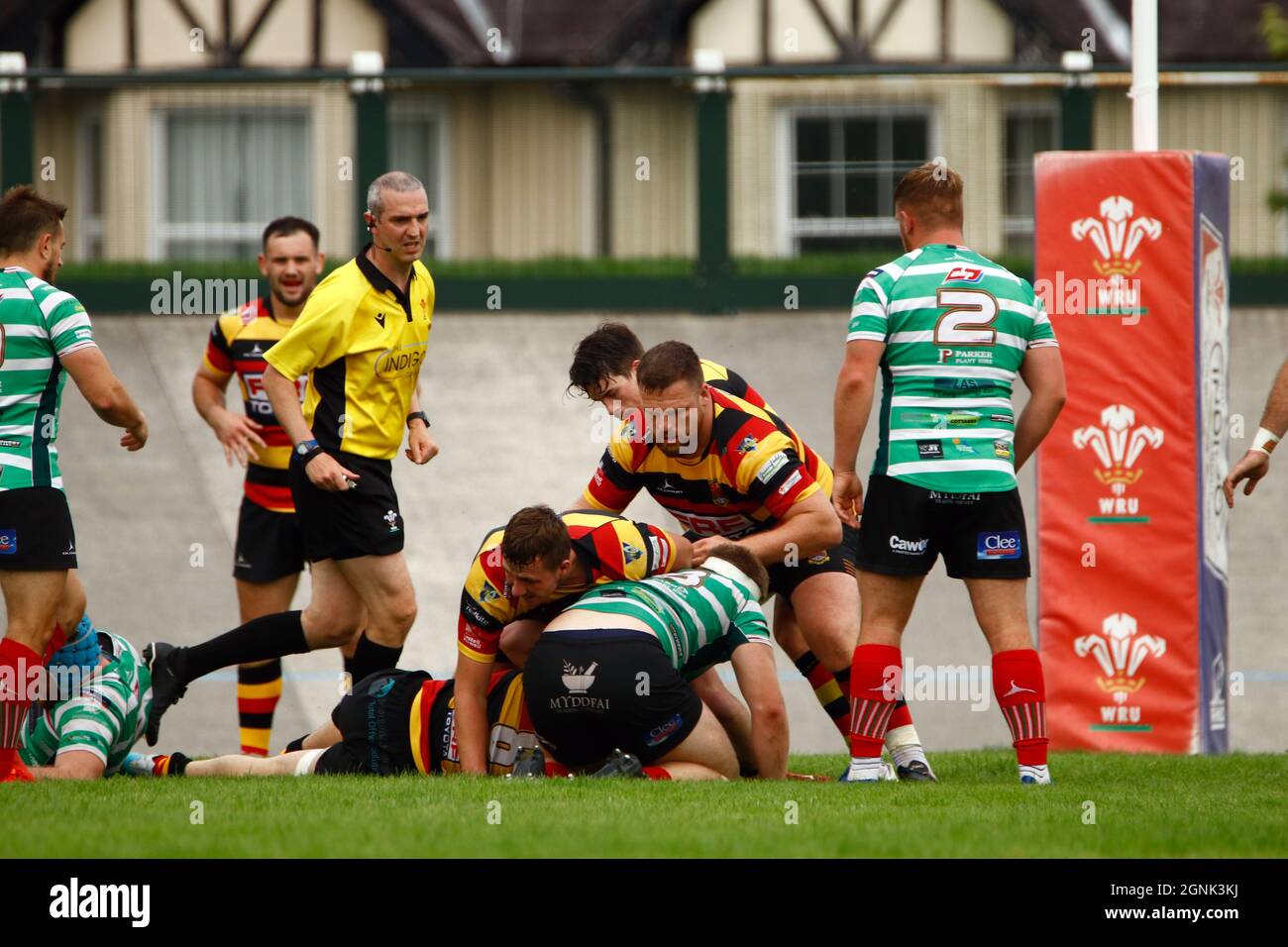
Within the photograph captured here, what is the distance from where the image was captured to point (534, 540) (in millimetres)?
5855

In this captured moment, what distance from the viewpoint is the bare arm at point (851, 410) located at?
6.00 metres

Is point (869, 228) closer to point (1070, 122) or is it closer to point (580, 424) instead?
point (1070, 122)

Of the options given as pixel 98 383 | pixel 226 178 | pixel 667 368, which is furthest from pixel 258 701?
pixel 226 178

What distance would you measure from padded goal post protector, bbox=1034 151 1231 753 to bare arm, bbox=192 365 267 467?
378 centimetres

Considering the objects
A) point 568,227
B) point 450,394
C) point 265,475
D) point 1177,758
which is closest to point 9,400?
point 265,475

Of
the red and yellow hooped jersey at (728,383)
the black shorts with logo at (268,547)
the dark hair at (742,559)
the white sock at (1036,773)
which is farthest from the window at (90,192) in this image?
the white sock at (1036,773)

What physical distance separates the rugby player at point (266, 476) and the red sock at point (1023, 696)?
3655 mm

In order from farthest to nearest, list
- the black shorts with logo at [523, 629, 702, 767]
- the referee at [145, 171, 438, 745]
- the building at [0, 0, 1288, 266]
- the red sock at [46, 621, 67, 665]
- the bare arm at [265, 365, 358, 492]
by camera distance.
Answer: the building at [0, 0, 1288, 266]
the referee at [145, 171, 438, 745]
the bare arm at [265, 365, 358, 492]
the red sock at [46, 621, 67, 665]
the black shorts with logo at [523, 629, 702, 767]

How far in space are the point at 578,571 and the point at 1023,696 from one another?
1617 millimetres

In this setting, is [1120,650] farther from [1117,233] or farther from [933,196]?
[933,196]

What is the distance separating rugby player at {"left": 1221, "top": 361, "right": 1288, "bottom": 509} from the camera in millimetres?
6211

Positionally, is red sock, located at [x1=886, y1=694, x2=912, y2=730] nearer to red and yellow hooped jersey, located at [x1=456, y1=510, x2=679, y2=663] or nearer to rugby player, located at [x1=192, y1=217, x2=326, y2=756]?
red and yellow hooped jersey, located at [x1=456, y1=510, x2=679, y2=663]

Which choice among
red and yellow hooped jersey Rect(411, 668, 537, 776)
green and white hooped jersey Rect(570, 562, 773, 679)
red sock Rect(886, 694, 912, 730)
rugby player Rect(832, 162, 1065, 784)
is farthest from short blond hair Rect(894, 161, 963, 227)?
red and yellow hooped jersey Rect(411, 668, 537, 776)

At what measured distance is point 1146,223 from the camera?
A: 8297 mm
